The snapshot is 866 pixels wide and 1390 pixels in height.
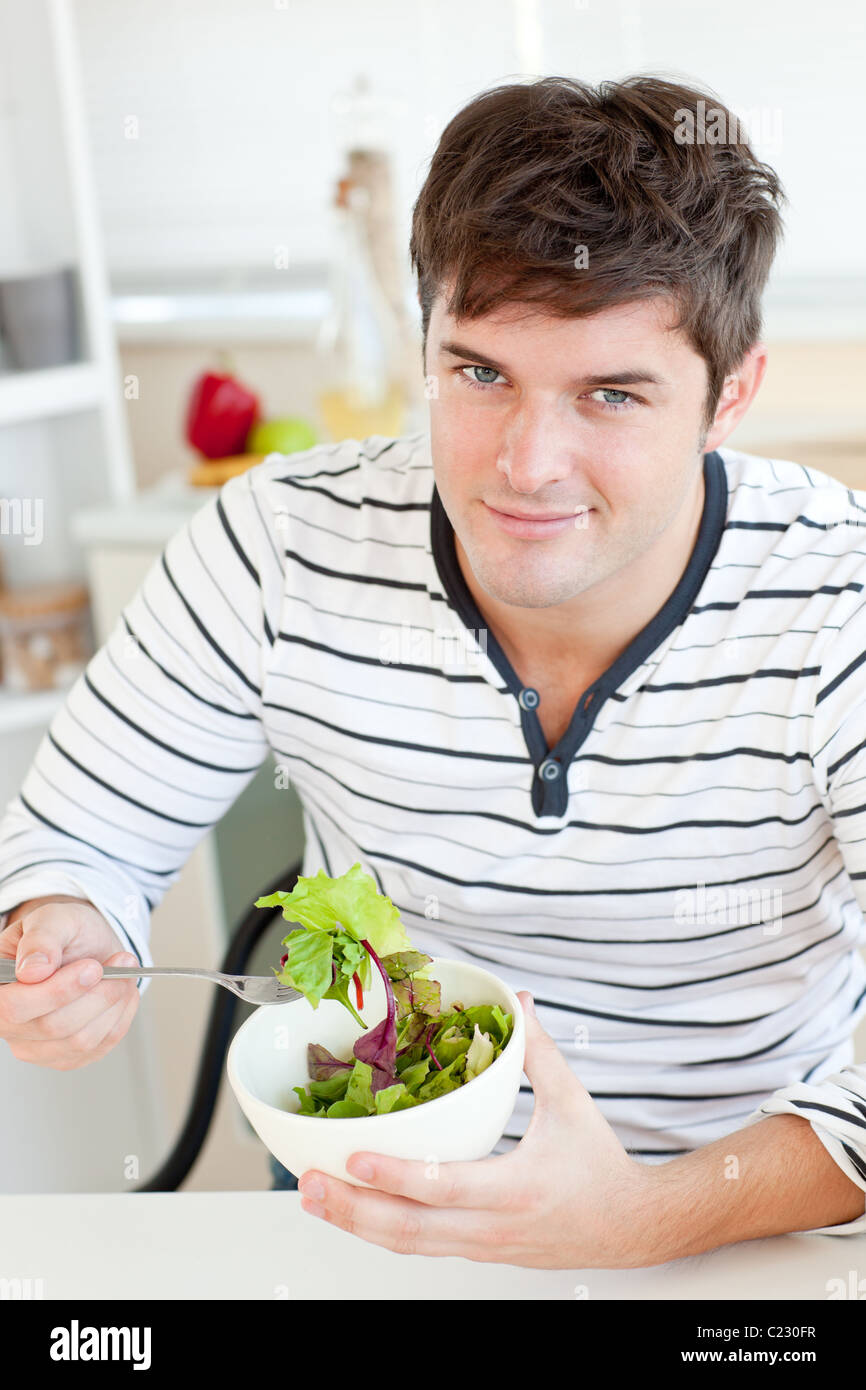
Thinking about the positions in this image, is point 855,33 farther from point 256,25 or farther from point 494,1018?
point 494,1018

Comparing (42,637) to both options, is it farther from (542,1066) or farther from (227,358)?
(542,1066)

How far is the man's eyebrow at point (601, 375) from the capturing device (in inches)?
34.1

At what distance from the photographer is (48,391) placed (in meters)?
1.69

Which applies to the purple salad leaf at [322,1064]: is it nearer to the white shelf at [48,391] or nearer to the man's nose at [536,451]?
the man's nose at [536,451]

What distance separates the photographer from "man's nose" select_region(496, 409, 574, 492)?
2.88 feet

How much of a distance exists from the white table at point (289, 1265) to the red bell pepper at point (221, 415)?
1.17m

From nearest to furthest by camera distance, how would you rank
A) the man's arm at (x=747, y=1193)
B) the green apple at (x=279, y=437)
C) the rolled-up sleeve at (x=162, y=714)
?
the man's arm at (x=747, y=1193) → the rolled-up sleeve at (x=162, y=714) → the green apple at (x=279, y=437)

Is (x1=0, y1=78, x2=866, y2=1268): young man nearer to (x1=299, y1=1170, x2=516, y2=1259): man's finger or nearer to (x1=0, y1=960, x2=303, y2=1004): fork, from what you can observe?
(x1=299, y1=1170, x2=516, y2=1259): man's finger

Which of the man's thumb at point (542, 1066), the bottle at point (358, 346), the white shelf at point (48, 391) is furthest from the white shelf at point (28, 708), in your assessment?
the man's thumb at point (542, 1066)

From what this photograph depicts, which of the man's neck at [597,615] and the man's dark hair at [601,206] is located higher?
the man's dark hair at [601,206]

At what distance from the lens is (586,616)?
1.02 meters

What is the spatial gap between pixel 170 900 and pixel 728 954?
905mm

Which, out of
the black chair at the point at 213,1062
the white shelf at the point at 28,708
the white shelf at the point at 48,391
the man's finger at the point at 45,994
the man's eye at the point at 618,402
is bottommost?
the black chair at the point at 213,1062

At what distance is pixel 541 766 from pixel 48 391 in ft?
3.20
